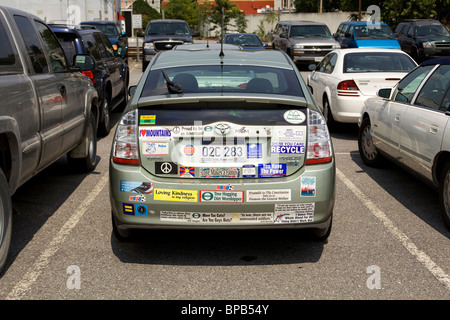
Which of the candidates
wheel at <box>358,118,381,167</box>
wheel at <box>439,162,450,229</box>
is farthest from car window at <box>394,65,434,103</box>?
wheel at <box>439,162,450,229</box>

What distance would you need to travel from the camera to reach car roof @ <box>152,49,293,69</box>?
536cm

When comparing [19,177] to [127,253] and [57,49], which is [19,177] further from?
[57,49]

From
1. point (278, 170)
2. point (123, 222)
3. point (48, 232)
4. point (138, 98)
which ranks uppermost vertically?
point (138, 98)

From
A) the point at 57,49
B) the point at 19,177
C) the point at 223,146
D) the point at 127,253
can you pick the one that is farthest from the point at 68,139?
the point at 223,146

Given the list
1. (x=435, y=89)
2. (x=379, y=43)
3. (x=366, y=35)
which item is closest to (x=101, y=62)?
(x=435, y=89)

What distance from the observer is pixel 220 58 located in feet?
18.1

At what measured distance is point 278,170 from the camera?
4508mm

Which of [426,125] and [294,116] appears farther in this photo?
[426,125]

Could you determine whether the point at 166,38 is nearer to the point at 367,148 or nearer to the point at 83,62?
the point at 367,148

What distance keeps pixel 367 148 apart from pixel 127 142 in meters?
4.82

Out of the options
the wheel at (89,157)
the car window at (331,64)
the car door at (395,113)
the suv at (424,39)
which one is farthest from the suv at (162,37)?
the car door at (395,113)

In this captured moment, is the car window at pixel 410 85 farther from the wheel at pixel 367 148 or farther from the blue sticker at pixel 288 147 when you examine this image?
the blue sticker at pixel 288 147

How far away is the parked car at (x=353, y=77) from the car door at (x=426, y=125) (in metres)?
3.59

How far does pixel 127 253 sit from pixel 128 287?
74cm
